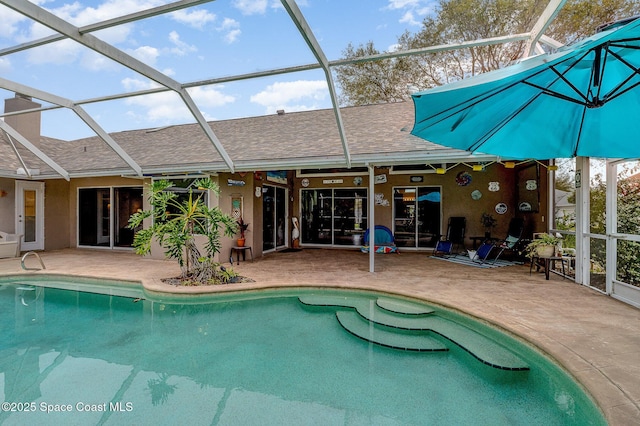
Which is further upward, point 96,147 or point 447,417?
point 96,147

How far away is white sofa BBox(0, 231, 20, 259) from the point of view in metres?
9.34

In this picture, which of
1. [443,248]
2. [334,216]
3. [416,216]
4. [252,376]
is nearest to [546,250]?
[443,248]

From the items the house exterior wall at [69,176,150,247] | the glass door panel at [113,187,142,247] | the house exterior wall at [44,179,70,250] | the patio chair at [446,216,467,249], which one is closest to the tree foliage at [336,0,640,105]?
the patio chair at [446,216,467,249]

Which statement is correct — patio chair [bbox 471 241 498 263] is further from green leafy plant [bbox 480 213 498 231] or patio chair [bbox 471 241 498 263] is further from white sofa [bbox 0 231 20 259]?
white sofa [bbox 0 231 20 259]

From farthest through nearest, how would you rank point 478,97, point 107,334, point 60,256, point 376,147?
point 60,256, point 376,147, point 107,334, point 478,97

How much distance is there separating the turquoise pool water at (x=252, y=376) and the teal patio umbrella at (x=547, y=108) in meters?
2.26

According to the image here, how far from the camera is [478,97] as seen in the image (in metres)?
2.77

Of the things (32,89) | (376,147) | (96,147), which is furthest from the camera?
(96,147)

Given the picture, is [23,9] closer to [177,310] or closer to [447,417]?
[177,310]

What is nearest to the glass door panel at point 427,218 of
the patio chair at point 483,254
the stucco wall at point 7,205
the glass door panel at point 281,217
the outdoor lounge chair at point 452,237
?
Result: the outdoor lounge chair at point 452,237

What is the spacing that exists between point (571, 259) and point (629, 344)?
12.3 feet

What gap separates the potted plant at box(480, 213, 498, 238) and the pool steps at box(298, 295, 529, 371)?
19.8 feet

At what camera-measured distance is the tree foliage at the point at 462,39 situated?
1229 cm

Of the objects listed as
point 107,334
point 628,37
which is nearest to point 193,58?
point 107,334
